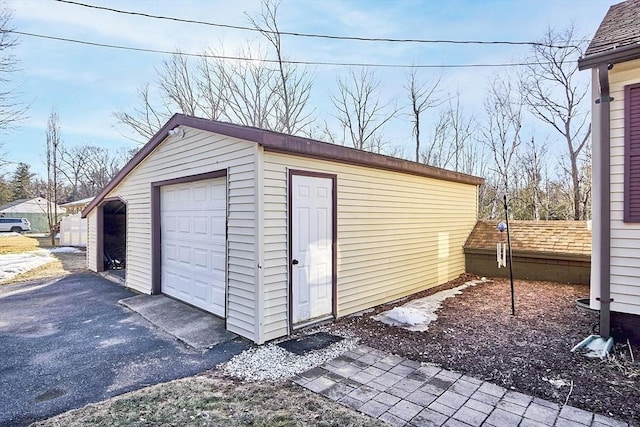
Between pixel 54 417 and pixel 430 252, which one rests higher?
pixel 430 252

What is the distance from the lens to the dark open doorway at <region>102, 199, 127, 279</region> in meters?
9.33

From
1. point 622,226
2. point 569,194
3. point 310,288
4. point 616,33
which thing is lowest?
point 310,288

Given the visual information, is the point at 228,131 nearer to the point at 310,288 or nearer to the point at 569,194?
the point at 310,288

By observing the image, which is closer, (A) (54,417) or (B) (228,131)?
(A) (54,417)

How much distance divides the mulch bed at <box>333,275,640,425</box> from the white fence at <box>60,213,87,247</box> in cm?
1583

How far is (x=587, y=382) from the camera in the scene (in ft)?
10.2

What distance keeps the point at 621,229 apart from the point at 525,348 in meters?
1.78

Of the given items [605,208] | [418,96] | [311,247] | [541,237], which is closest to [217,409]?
[311,247]

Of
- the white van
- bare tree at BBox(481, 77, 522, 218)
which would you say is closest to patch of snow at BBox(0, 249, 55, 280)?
bare tree at BBox(481, 77, 522, 218)

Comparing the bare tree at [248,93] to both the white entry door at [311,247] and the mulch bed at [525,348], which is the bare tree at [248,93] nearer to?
the white entry door at [311,247]

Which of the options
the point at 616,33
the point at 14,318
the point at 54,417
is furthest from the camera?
the point at 14,318

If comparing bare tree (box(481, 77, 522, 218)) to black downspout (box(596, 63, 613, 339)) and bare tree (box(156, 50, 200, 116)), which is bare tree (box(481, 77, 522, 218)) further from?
bare tree (box(156, 50, 200, 116))

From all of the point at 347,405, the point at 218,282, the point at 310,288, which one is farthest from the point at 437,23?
the point at 347,405

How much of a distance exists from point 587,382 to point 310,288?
3.14 m
